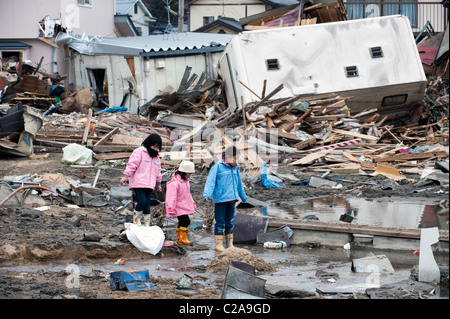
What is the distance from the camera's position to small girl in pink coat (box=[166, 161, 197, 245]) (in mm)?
9156

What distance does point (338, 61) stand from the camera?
24641 mm

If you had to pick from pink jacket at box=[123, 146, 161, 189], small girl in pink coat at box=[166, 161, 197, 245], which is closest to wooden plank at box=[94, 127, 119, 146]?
pink jacket at box=[123, 146, 161, 189]

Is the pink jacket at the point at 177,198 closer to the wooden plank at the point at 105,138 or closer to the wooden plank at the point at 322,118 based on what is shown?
the wooden plank at the point at 105,138

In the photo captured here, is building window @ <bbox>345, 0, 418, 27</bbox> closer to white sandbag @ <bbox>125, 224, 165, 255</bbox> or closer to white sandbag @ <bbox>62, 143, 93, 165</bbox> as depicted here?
white sandbag @ <bbox>62, 143, 93, 165</bbox>

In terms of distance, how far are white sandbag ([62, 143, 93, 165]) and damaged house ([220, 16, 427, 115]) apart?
326 inches

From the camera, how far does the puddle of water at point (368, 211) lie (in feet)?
35.6

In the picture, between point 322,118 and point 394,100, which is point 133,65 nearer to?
point 322,118

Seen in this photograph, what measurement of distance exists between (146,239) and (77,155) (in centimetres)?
907

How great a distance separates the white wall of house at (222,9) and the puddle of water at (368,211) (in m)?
35.8

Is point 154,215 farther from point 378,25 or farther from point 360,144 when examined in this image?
point 378,25

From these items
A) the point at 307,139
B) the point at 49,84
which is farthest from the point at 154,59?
the point at 307,139

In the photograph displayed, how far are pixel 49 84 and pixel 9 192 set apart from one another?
679 inches

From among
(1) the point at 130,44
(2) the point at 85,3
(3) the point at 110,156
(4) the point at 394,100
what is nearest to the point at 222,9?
(2) the point at 85,3

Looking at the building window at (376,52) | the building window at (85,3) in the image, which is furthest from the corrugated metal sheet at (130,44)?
the building window at (376,52)
